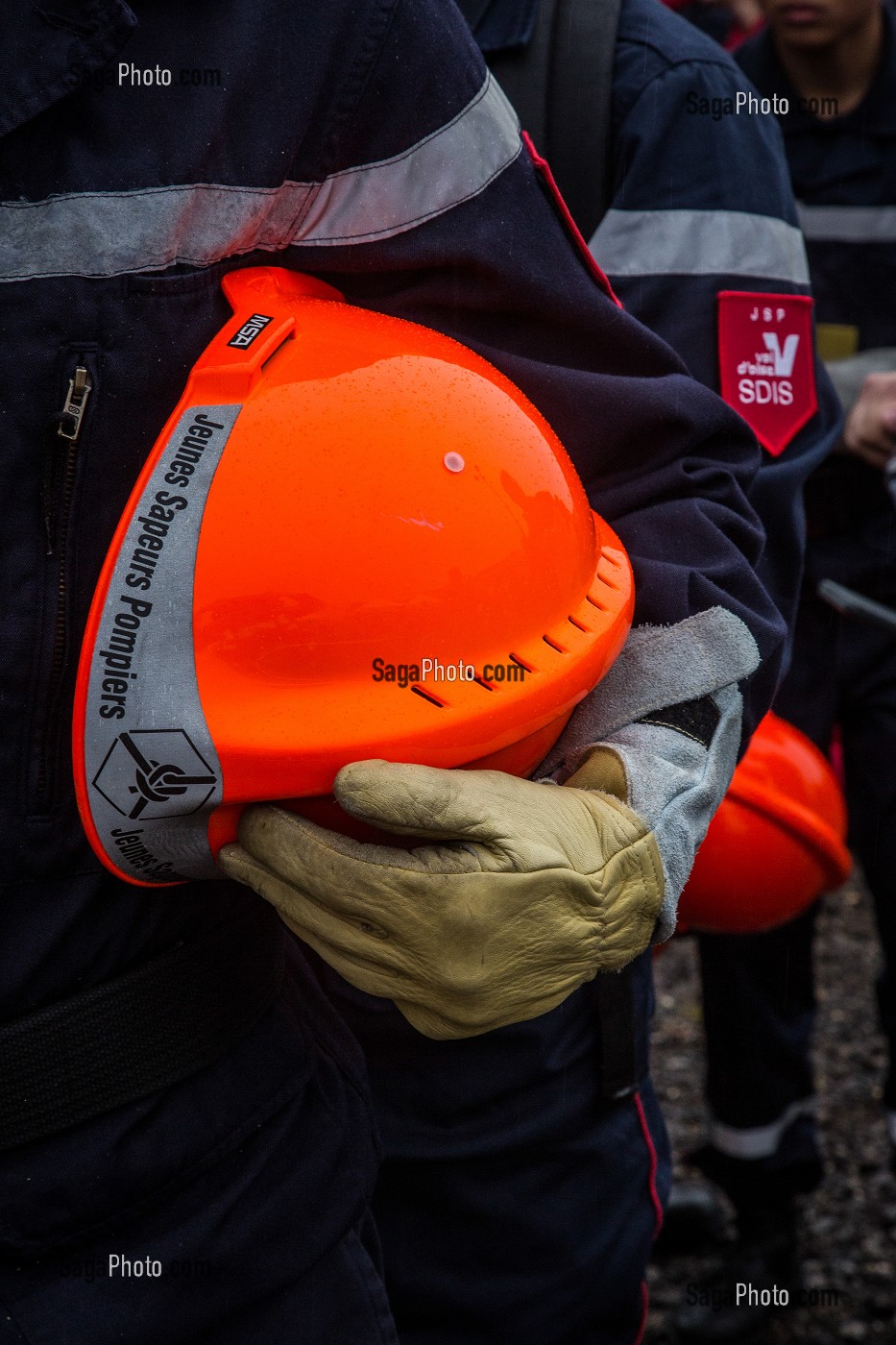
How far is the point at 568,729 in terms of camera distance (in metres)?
1.45

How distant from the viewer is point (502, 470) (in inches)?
47.7

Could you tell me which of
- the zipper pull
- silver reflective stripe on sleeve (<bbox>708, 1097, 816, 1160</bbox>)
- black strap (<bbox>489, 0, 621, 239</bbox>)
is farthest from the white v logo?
silver reflective stripe on sleeve (<bbox>708, 1097, 816, 1160</bbox>)

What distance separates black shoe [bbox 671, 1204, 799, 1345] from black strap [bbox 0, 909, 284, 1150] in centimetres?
Result: 206

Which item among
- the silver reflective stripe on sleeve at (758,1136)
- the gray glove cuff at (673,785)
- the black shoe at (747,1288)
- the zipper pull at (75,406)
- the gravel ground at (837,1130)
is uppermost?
the zipper pull at (75,406)

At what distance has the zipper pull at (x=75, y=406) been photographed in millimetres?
1175

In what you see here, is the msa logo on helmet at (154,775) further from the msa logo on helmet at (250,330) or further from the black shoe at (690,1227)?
the black shoe at (690,1227)

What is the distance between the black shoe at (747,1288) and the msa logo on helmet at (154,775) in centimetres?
238

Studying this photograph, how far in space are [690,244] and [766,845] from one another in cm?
95

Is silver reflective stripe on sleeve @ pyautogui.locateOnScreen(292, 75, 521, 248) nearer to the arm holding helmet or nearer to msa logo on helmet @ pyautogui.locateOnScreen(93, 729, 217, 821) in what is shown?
the arm holding helmet

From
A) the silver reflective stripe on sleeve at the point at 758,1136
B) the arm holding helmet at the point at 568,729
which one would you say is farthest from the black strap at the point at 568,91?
the silver reflective stripe on sleeve at the point at 758,1136

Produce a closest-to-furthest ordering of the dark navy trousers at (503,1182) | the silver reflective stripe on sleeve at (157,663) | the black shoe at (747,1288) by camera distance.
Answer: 1. the silver reflective stripe on sleeve at (157,663)
2. the dark navy trousers at (503,1182)
3. the black shoe at (747,1288)

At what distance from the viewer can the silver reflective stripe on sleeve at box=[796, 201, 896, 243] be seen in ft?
10.6

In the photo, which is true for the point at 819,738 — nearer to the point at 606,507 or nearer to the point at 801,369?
the point at 801,369

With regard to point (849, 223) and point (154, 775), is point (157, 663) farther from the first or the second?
point (849, 223)
